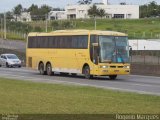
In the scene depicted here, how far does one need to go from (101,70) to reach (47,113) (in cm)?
2108

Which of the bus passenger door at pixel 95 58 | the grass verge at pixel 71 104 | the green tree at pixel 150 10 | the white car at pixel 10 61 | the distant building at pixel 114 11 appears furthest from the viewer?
the distant building at pixel 114 11

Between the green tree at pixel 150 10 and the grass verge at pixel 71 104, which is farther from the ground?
the green tree at pixel 150 10

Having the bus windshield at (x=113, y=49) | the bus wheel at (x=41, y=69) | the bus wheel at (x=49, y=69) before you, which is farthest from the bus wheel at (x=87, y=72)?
the bus wheel at (x=41, y=69)

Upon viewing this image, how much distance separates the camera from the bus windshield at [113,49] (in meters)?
35.1

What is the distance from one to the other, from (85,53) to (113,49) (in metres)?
2.05

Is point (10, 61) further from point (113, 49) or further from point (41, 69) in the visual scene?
point (113, 49)

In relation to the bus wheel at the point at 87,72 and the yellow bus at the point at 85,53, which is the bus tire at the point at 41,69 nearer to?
the yellow bus at the point at 85,53

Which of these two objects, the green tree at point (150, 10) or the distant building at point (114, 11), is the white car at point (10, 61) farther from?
the distant building at point (114, 11)

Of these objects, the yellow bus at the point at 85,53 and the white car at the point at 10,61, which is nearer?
the yellow bus at the point at 85,53

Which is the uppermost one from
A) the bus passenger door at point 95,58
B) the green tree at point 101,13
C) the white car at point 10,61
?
the green tree at point 101,13

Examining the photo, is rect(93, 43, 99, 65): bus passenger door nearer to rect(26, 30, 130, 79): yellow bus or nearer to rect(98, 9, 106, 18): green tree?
rect(26, 30, 130, 79): yellow bus

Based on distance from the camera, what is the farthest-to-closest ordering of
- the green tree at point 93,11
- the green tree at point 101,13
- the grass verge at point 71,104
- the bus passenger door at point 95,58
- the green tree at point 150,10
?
the green tree at point 150,10, the green tree at point 101,13, the green tree at point 93,11, the bus passenger door at point 95,58, the grass verge at point 71,104

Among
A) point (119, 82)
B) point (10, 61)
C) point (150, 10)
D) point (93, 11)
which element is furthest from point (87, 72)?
point (150, 10)

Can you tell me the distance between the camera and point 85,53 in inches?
1421
